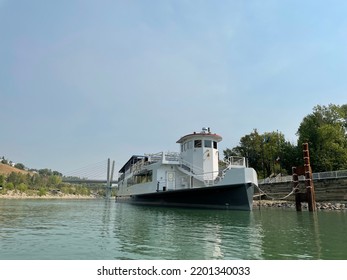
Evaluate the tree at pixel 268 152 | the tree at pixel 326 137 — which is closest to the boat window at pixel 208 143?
the tree at pixel 326 137

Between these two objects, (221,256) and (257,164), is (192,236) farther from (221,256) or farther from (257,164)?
(257,164)

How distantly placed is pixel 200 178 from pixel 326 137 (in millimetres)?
26782

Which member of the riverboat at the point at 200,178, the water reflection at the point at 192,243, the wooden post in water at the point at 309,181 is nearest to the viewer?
the water reflection at the point at 192,243

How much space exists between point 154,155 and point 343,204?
17.5 meters

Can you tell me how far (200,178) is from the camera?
22859 millimetres

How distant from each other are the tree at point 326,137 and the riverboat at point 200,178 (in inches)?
797

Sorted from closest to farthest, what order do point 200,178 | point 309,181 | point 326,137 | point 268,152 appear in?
point 309,181, point 200,178, point 326,137, point 268,152

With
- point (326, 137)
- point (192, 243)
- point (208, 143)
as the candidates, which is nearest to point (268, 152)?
point (326, 137)

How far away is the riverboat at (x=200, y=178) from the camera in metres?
19.2

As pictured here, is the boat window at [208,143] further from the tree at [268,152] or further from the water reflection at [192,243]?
the tree at [268,152]

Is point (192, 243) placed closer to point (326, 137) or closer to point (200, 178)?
point (200, 178)

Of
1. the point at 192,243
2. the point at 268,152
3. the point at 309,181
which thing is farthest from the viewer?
the point at 268,152

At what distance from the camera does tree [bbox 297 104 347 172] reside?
3956 cm
